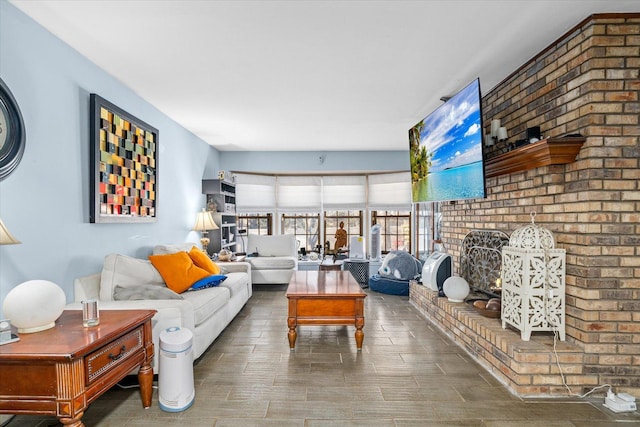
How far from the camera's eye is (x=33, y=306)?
5.79ft

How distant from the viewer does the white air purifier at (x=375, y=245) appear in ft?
22.4

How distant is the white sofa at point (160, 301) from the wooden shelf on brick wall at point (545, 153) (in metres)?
2.81

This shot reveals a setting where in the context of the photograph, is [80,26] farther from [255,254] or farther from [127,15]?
[255,254]

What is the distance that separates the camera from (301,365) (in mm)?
2883

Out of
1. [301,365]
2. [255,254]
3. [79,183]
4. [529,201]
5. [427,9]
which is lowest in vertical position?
[301,365]

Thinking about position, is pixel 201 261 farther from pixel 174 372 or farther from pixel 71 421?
pixel 71 421

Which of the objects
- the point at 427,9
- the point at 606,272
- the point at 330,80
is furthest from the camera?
the point at 330,80

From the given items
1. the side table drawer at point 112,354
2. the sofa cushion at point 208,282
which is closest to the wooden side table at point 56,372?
the side table drawer at point 112,354

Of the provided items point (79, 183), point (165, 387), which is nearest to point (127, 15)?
point (79, 183)

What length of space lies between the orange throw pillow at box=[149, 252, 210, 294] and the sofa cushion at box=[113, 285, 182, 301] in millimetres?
507

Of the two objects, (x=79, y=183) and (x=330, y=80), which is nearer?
(x=79, y=183)

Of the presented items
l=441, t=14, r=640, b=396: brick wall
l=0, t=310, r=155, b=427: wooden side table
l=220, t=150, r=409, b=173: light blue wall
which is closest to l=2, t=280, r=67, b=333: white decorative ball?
l=0, t=310, r=155, b=427: wooden side table

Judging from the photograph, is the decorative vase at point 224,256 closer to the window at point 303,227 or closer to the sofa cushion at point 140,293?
the window at point 303,227

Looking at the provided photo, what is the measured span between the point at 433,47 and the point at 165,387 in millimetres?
3049
